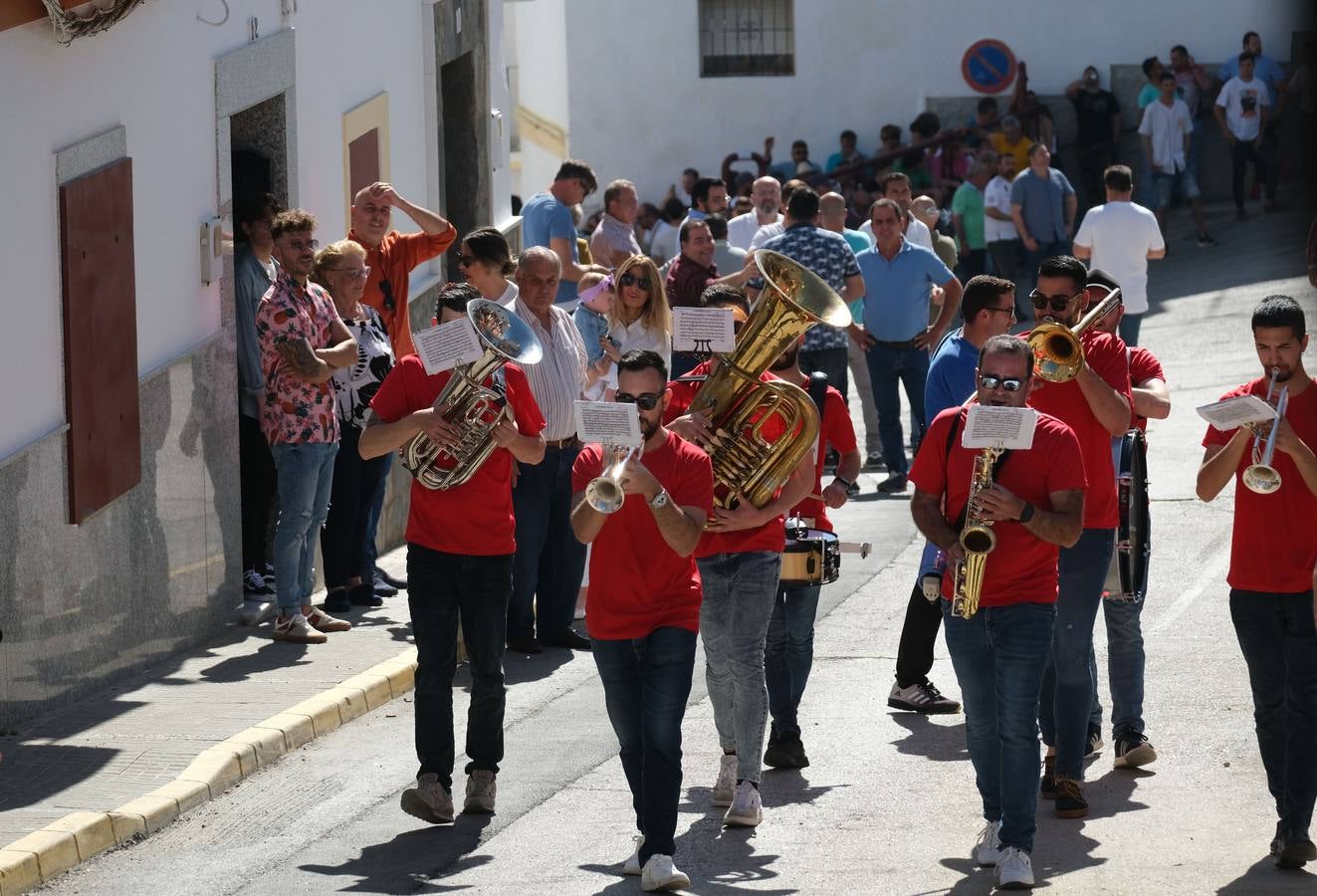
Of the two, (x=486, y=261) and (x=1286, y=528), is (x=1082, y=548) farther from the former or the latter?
(x=486, y=261)

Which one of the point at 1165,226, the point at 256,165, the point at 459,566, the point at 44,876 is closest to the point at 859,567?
the point at 256,165

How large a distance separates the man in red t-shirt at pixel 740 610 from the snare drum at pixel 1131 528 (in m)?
1.23

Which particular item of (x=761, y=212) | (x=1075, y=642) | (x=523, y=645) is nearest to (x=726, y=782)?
(x=1075, y=642)

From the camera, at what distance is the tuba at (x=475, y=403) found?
757 centimetres

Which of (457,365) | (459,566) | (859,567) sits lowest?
(859,567)

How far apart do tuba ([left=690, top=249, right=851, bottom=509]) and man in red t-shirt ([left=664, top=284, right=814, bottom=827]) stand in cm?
7

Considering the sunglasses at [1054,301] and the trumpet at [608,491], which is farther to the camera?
the sunglasses at [1054,301]

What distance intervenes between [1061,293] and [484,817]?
2.90m

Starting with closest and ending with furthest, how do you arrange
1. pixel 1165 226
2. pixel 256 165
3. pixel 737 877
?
pixel 737 877 < pixel 256 165 < pixel 1165 226

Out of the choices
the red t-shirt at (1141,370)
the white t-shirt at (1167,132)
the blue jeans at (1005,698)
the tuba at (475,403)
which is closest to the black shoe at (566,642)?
the tuba at (475,403)

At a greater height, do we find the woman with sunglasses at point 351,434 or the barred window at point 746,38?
the barred window at point 746,38

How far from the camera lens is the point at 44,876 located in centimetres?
718

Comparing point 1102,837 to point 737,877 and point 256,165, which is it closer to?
point 737,877

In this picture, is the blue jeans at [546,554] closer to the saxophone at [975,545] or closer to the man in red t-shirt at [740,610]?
the man in red t-shirt at [740,610]
